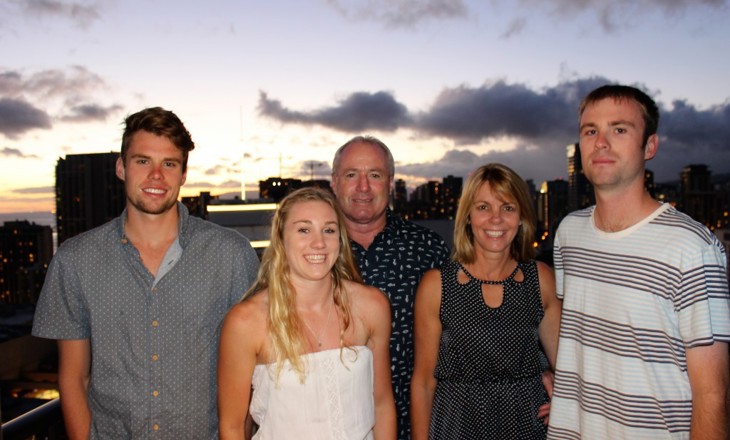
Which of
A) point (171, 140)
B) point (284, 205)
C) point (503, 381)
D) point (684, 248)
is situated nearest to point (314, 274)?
point (284, 205)

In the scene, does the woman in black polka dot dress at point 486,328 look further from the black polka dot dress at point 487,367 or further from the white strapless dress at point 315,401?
the white strapless dress at point 315,401

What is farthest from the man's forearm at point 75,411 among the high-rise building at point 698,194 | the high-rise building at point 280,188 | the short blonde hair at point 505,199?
the high-rise building at point 698,194

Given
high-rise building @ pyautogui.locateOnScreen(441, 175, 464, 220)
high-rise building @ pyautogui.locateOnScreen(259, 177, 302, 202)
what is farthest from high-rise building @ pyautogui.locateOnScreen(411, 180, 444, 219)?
high-rise building @ pyautogui.locateOnScreen(259, 177, 302, 202)

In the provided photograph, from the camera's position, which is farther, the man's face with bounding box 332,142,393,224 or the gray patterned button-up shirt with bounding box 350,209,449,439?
the man's face with bounding box 332,142,393,224

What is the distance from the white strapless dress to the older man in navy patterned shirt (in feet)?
2.31

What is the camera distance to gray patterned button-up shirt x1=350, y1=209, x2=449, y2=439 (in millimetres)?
2965

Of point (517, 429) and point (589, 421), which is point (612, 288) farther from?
point (517, 429)

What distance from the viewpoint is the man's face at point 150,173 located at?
2479 millimetres

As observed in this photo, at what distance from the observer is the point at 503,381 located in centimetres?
270

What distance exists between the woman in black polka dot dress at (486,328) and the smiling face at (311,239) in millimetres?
725

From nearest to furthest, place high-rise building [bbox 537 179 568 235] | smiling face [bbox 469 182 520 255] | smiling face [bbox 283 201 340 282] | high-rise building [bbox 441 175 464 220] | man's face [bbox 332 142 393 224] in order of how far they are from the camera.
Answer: smiling face [bbox 283 201 340 282]
smiling face [bbox 469 182 520 255]
man's face [bbox 332 142 393 224]
high-rise building [bbox 537 179 568 235]
high-rise building [bbox 441 175 464 220]

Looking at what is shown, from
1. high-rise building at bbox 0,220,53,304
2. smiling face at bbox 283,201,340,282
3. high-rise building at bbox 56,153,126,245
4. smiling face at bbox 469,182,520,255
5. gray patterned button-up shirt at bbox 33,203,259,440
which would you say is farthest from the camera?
high-rise building at bbox 0,220,53,304

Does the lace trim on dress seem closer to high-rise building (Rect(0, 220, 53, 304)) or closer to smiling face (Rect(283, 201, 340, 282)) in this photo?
smiling face (Rect(283, 201, 340, 282))

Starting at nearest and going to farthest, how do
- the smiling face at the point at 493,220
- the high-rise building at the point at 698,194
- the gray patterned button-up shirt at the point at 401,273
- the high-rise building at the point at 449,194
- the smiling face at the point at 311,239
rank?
1. the smiling face at the point at 311,239
2. the smiling face at the point at 493,220
3. the gray patterned button-up shirt at the point at 401,273
4. the high-rise building at the point at 698,194
5. the high-rise building at the point at 449,194
